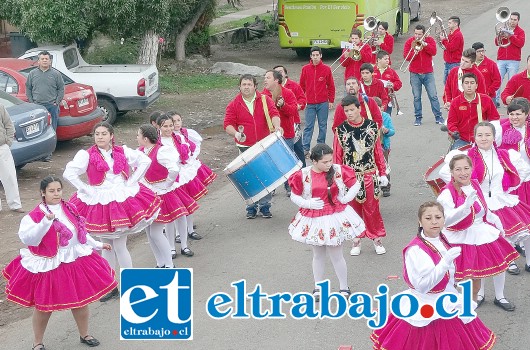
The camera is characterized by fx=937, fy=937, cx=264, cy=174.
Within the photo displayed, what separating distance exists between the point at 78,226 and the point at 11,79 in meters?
7.93

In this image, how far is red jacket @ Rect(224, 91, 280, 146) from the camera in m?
11.7

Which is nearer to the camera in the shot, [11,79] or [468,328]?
[468,328]

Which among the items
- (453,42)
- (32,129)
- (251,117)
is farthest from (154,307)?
(453,42)

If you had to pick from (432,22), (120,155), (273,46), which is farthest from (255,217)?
(273,46)

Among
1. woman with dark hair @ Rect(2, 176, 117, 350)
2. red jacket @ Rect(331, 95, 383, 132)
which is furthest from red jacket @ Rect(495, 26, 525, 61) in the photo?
woman with dark hair @ Rect(2, 176, 117, 350)

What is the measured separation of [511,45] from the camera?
1727 centimetres

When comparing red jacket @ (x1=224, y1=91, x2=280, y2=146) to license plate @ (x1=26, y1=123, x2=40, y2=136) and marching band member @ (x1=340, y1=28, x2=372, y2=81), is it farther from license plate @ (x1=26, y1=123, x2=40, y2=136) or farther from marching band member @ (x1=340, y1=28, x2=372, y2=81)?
marching band member @ (x1=340, y1=28, x2=372, y2=81)

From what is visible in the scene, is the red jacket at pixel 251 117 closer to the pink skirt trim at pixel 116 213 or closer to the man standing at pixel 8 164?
the pink skirt trim at pixel 116 213

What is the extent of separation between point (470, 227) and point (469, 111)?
3.12m

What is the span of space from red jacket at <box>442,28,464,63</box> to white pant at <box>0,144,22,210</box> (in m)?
8.44

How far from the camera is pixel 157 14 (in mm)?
20016

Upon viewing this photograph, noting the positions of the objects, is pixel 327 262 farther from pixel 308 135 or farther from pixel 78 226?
pixel 308 135

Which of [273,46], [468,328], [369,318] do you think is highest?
[468,328]

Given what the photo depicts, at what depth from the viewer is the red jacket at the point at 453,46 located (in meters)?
17.0
